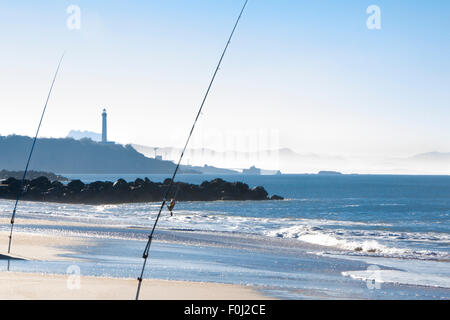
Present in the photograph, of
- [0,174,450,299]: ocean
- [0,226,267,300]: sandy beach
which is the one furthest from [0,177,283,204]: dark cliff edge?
[0,226,267,300]: sandy beach

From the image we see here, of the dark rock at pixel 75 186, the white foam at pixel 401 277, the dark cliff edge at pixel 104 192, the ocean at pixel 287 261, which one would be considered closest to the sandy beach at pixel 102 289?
the ocean at pixel 287 261

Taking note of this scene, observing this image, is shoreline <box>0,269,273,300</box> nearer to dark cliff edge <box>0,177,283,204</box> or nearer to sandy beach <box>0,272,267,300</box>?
sandy beach <box>0,272,267,300</box>

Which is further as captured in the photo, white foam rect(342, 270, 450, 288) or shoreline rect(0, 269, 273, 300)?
white foam rect(342, 270, 450, 288)

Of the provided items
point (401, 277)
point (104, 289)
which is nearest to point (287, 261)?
point (401, 277)

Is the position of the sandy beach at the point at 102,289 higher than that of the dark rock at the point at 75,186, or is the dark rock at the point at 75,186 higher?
the dark rock at the point at 75,186

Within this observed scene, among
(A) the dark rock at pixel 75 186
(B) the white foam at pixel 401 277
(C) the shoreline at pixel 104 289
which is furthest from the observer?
(A) the dark rock at pixel 75 186

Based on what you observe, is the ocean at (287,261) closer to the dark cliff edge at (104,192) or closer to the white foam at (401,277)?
the white foam at (401,277)

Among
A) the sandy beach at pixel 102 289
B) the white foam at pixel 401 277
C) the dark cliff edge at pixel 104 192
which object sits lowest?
the white foam at pixel 401 277

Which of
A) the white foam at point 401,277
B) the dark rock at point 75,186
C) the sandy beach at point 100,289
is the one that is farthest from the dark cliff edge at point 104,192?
the sandy beach at point 100,289

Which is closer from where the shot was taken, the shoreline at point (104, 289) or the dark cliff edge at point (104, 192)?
the shoreline at point (104, 289)

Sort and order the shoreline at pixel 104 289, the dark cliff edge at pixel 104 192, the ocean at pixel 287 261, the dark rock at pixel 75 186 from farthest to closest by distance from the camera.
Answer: the dark rock at pixel 75 186 → the dark cliff edge at pixel 104 192 → the ocean at pixel 287 261 → the shoreline at pixel 104 289

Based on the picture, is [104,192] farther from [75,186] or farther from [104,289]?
[104,289]

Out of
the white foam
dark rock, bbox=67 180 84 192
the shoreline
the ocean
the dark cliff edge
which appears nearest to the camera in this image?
the shoreline
